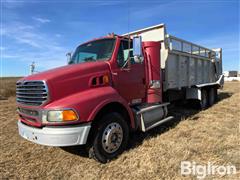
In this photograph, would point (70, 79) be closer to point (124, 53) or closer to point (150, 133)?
point (124, 53)

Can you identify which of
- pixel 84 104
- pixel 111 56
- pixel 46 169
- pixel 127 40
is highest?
pixel 127 40

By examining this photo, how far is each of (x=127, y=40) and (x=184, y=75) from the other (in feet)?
11.4

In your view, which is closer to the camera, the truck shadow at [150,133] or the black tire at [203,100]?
the truck shadow at [150,133]

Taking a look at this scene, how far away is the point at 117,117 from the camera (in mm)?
4141

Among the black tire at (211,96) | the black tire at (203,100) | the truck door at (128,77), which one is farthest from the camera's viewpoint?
the black tire at (211,96)

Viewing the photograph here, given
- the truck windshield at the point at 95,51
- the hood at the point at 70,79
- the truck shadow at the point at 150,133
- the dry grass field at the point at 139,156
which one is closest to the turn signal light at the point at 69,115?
the hood at the point at 70,79

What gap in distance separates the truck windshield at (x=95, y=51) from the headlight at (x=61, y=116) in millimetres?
1655

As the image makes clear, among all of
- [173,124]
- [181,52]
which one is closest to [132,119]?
[173,124]

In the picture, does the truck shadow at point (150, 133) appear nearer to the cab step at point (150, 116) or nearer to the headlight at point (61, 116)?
the cab step at point (150, 116)

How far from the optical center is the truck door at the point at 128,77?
15.0 feet

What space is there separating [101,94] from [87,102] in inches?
14.8

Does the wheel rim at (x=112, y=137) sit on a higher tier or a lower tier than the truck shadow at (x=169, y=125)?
higher

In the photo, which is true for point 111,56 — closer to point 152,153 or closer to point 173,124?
point 152,153

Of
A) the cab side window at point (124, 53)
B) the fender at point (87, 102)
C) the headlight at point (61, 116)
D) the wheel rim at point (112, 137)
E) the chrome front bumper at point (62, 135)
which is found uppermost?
the cab side window at point (124, 53)
